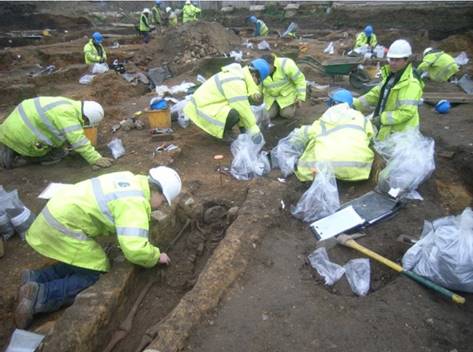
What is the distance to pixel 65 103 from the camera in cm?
495

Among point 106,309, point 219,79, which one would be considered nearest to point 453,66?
point 219,79

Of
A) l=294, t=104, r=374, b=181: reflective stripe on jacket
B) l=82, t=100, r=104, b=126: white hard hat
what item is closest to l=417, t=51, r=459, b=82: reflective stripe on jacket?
l=294, t=104, r=374, b=181: reflective stripe on jacket

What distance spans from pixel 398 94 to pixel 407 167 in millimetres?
1288

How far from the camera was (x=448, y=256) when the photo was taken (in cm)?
283

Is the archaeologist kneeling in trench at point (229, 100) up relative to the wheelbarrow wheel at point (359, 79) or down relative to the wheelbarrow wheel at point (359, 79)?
up

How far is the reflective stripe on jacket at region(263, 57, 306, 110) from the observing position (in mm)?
6672

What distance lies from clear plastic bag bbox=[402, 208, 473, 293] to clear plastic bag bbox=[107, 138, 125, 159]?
4.52m

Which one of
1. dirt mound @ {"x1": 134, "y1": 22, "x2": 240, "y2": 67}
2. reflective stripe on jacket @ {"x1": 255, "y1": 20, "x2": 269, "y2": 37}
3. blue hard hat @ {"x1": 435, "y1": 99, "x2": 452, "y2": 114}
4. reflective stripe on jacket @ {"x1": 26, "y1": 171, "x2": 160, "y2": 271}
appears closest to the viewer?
reflective stripe on jacket @ {"x1": 26, "y1": 171, "x2": 160, "y2": 271}

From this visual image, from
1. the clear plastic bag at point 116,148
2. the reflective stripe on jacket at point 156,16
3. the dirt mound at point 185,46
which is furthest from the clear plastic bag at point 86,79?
the reflective stripe on jacket at point 156,16

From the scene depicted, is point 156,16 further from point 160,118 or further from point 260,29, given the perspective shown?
point 160,118

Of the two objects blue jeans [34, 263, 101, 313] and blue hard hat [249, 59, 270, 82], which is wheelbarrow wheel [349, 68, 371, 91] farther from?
blue jeans [34, 263, 101, 313]

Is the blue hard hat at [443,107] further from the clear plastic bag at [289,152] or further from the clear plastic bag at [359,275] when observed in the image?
the clear plastic bag at [359,275]

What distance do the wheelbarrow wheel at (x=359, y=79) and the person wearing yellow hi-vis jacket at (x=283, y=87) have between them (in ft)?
8.65

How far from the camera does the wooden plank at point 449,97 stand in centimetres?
744
